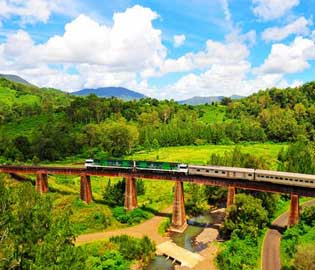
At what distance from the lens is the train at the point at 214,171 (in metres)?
59.8

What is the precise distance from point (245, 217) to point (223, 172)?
344 inches

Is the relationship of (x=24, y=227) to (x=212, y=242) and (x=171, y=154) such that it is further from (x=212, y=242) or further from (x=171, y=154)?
(x=171, y=154)

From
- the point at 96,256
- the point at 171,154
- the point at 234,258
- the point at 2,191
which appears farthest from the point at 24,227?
the point at 171,154

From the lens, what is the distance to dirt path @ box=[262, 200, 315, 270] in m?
50.8

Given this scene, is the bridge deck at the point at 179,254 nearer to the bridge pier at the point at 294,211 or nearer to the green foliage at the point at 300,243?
the green foliage at the point at 300,243

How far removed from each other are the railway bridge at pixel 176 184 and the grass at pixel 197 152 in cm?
5503

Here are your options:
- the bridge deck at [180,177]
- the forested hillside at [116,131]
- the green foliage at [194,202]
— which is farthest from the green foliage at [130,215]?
the forested hillside at [116,131]

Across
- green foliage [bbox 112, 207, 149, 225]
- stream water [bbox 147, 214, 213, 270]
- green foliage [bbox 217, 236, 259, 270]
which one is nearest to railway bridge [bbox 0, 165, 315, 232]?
green foliage [bbox 112, 207, 149, 225]

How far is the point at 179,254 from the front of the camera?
57.3 m

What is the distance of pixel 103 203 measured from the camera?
79312 mm

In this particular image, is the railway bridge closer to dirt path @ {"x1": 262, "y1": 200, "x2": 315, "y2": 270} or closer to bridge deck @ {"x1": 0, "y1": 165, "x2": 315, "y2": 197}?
bridge deck @ {"x1": 0, "y1": 165, "x2": 315, "y2": 197}

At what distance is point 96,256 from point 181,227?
19.2 m

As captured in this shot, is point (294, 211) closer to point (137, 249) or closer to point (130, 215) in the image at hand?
point (137, 249)

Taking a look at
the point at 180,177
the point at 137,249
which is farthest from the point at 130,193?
the point at 137,249
